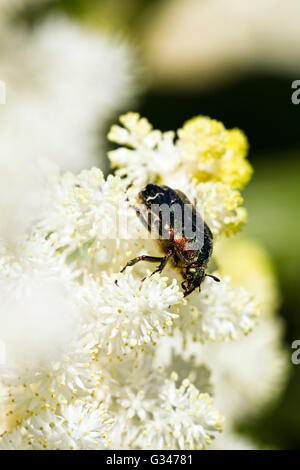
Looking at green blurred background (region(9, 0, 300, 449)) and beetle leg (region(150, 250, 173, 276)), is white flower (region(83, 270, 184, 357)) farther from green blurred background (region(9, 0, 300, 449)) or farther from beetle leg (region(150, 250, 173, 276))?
green blurred background (region(9, 0, 300, 449))

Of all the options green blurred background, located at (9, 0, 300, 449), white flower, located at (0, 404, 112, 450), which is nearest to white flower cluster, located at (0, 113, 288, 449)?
white flower, located at (0, 404, 112, 450)

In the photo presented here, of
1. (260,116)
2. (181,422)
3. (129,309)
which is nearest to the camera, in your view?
(129,309)

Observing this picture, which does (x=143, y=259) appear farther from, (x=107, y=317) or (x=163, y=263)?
(x=107, y=317)

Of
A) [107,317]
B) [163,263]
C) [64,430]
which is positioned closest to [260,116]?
[163,263]

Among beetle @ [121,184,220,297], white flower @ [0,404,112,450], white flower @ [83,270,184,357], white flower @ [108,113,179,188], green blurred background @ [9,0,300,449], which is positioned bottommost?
white flower @ [0,404,112,450]

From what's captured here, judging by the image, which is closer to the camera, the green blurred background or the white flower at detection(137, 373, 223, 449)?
the white flower at detection(137, 373, 223, 449)

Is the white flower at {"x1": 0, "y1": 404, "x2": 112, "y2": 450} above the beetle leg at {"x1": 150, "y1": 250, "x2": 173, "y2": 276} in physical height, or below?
below

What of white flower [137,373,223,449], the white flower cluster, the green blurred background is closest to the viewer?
the white flower cluster
